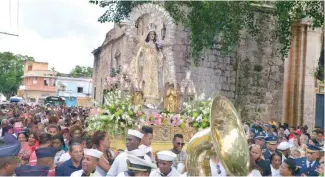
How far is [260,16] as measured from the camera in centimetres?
1703

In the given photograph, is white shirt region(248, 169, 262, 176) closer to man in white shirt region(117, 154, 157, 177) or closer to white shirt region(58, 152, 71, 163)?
man in white shirt region(117, 154, 157, 177)

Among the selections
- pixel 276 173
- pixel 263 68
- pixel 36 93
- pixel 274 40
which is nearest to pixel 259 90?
pixel 263 68

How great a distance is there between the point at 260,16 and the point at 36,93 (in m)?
42.5

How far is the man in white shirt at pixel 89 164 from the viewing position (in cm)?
446

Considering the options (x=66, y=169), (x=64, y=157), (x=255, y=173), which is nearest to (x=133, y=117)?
(x=64, y=157)

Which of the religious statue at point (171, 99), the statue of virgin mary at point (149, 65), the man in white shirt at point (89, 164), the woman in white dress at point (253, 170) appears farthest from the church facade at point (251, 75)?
the man in white shirt at point (89, 164)

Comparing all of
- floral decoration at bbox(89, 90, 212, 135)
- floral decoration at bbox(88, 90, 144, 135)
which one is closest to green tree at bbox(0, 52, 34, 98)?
floral decoration at bbox(89, 90, 212, 135)

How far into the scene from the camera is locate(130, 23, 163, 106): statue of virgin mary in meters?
11.3

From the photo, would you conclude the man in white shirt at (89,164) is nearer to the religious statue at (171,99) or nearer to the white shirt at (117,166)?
the white shirt at (117,166)

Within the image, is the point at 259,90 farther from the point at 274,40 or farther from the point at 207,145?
the point at 207,145

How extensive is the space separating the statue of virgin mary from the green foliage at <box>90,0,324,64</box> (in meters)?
3.64

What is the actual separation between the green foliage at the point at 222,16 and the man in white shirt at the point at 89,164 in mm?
10358

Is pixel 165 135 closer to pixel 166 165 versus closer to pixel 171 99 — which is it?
pixel 171 99

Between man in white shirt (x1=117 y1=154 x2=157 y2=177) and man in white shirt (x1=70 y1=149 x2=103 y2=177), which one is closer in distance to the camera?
man in white shirt (x1=117 y1=154 x2=157 y2=177)
